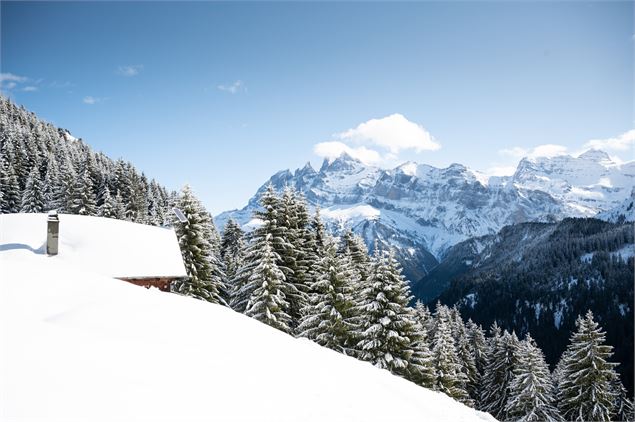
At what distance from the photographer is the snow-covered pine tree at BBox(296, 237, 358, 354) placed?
26141 millimetres

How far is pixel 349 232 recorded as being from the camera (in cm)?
3981

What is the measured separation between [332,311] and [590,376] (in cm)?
2580

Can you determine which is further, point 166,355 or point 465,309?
point 465,309

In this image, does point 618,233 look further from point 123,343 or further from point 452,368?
point 123,343

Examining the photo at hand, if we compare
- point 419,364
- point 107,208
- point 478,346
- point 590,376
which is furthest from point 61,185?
point 590,376

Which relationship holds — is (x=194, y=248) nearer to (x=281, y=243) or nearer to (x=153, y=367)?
(x=281, y=243)

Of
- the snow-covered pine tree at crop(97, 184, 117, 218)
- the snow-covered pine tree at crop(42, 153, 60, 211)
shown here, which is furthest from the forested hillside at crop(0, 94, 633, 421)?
the snow-covered pine tree at crop(42, 153, 60, 211)

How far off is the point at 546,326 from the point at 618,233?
79.8 meters

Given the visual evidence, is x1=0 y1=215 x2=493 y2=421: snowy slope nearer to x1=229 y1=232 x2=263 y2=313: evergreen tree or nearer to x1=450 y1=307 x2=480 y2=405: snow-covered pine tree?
x1=229 y1=232 x2=263 y2=313: evergreen tree

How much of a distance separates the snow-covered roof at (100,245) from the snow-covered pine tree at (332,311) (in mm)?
Answer: 9299

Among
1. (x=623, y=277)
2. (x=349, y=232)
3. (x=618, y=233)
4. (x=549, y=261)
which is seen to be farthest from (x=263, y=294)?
(x=618, y=233)

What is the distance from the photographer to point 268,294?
2598 centimetres

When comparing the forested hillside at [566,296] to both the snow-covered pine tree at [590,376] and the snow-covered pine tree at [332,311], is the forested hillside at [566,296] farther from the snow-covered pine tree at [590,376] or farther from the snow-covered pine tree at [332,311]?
the snow-covered pine tree at [332,311]

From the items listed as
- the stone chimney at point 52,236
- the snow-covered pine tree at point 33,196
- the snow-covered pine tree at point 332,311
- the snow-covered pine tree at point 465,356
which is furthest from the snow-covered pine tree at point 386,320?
the snow-covered pine tree at point 33,196
